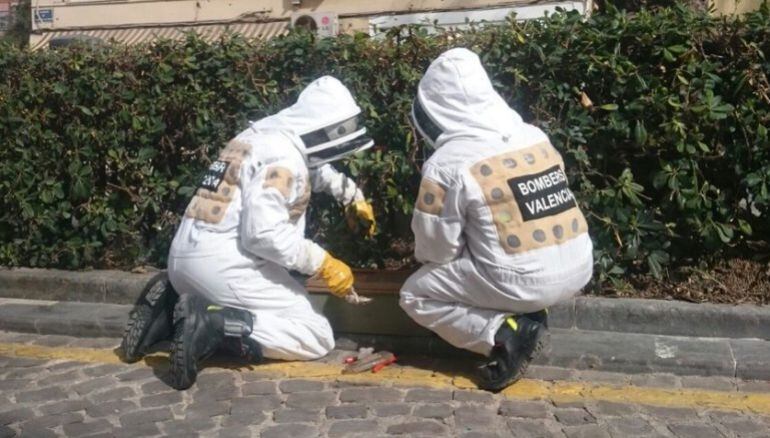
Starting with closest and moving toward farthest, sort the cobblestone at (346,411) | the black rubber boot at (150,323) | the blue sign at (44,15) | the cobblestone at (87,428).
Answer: the cobblestone at (87,428) < the cobblestone at (346,411) < the black rubber boot at (150,323) < the blue sign at (44,15)

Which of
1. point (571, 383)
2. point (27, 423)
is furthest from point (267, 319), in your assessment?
point (571, 383)

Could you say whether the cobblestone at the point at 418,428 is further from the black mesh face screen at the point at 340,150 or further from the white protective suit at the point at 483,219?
the black mesh face screen at the point at 340,150

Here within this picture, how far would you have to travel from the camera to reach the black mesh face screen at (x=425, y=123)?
4.87 m

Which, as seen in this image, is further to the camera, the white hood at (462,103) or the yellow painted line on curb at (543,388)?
the white hood at (462,103)

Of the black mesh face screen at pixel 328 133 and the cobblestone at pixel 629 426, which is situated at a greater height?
the black mesh face screen at pixel 328 133

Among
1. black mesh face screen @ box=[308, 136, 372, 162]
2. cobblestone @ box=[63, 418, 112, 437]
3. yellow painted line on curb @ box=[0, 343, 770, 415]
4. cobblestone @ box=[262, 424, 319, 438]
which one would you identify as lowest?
yellow painted line on curb @ box=[0, 343, 770, 415]

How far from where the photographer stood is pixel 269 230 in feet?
15.9

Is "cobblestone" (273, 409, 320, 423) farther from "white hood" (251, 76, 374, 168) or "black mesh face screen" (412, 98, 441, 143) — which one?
"black mesh face screen" (412, 98, 441, 143)

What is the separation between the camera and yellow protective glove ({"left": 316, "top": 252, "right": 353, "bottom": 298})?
5.01m

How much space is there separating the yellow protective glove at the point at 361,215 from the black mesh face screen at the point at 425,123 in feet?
2.84

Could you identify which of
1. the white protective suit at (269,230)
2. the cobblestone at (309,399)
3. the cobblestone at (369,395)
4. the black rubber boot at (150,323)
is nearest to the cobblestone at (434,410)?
the cobblestone at (369,395)

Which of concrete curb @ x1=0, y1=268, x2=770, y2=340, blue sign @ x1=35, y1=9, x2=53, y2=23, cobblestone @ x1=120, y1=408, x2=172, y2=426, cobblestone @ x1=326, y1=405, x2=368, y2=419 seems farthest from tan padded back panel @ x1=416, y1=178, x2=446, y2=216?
blue sign @ x1=35, y1=9, x2=53, y2=23

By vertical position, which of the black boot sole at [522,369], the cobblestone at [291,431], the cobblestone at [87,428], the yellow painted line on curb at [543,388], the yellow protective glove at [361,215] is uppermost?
the yellow protective glove at [361,215]

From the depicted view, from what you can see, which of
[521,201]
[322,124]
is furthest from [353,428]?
[322,124]
